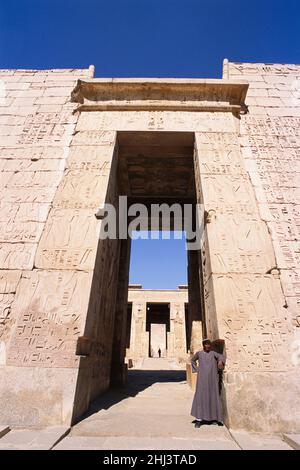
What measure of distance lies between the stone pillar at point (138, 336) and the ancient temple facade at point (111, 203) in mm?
11482

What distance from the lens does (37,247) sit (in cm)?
393

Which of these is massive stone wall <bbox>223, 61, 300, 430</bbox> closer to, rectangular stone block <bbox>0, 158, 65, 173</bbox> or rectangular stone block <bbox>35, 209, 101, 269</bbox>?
rectangular stone block <bbox>35, 209, 101, 269</bbox>

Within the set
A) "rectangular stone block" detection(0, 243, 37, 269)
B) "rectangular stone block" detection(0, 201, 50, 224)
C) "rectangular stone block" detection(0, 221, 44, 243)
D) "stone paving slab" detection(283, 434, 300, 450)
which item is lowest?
"stone paving slab" detection(283, 434, 300, 450)

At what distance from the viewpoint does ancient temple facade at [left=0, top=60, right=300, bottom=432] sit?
3.03 metres

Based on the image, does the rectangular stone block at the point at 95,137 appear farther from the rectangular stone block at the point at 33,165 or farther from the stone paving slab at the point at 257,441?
the stone paving slab at the point at 257,441

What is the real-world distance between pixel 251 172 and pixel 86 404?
14.5 ft

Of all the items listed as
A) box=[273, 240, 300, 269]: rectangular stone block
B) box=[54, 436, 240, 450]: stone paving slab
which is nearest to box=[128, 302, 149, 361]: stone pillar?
box=[273, 240, 300, 269]: rectangular stone block

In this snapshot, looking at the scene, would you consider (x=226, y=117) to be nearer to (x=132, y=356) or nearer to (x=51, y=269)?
(x=51, y=269)

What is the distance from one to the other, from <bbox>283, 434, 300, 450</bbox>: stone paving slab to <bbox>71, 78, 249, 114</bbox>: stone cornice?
533cm

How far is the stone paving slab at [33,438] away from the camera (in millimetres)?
2217

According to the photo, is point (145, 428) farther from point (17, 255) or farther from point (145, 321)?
point (145, 321)

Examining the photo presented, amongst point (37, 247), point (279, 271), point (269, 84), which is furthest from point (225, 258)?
point (269, 84)

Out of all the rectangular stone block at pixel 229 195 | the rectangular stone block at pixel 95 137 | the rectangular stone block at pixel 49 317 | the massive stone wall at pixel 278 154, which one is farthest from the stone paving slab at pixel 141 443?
the rectangular stone block at pixel 95 137

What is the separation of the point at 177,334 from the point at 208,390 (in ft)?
49.9
